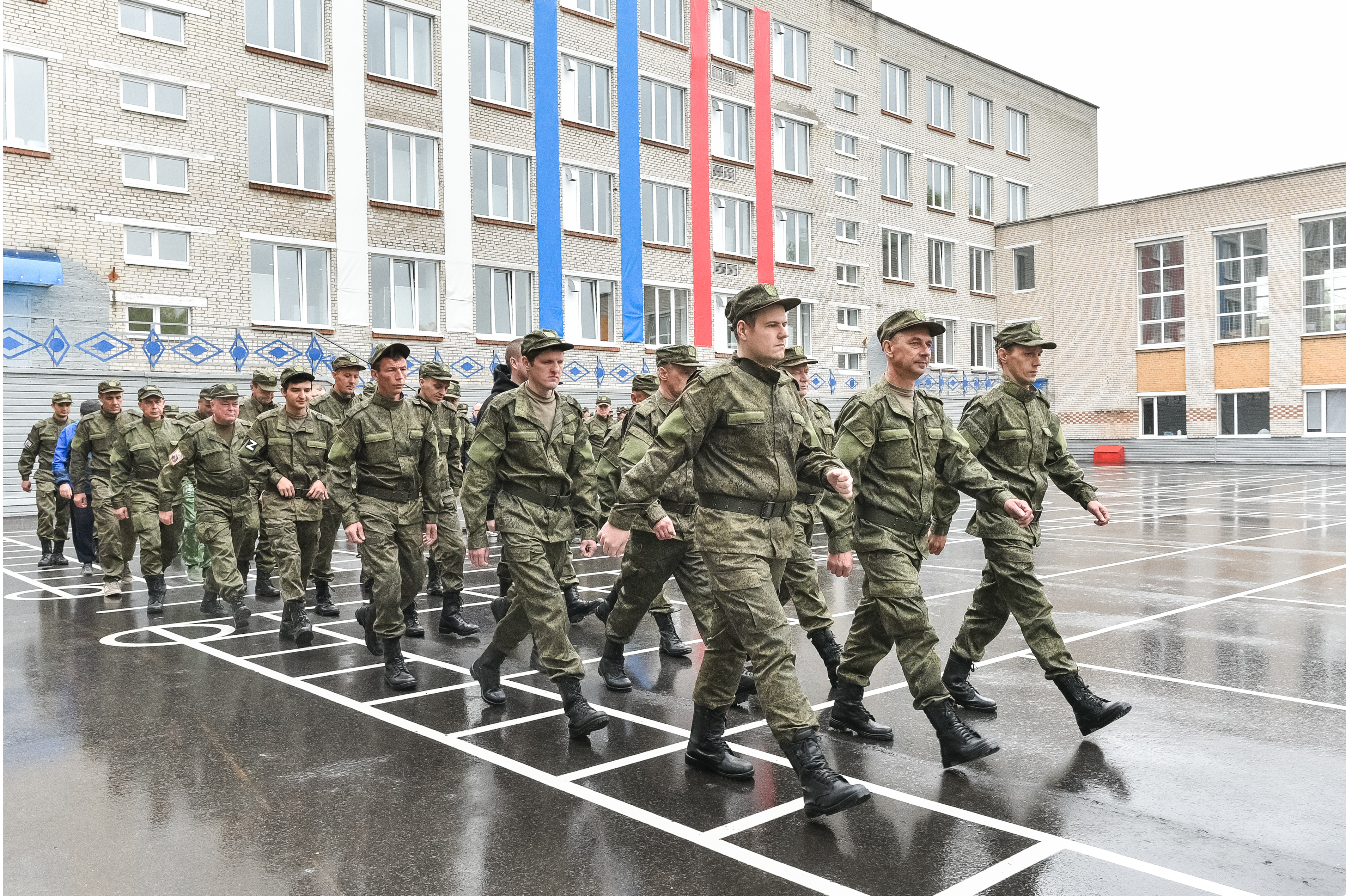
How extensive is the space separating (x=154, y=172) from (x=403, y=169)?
6.25 meters

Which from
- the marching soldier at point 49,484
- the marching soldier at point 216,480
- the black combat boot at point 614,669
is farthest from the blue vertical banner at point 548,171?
the black combat boot at point 614,669

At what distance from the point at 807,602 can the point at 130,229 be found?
2136cm

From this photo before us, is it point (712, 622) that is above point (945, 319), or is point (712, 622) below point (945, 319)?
below

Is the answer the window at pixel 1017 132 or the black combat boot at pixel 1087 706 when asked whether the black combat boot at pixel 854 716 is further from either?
the window at pixel 1017 132

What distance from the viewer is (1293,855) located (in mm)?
4199

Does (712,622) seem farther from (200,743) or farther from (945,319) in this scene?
(945,319)

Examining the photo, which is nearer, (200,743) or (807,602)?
(200,743)

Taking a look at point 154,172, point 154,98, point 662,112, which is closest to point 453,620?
point 154,172

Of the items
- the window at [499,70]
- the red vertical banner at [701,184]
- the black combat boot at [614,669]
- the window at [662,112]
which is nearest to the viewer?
the black combat boot at [614,669]

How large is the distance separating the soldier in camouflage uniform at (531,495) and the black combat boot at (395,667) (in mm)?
648

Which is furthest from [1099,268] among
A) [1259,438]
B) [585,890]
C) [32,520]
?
[585,890]

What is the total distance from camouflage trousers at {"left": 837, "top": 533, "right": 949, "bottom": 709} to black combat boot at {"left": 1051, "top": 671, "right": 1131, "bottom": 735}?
36.1 inches

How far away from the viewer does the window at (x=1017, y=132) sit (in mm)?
48031

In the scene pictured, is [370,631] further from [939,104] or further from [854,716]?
[939,104]
